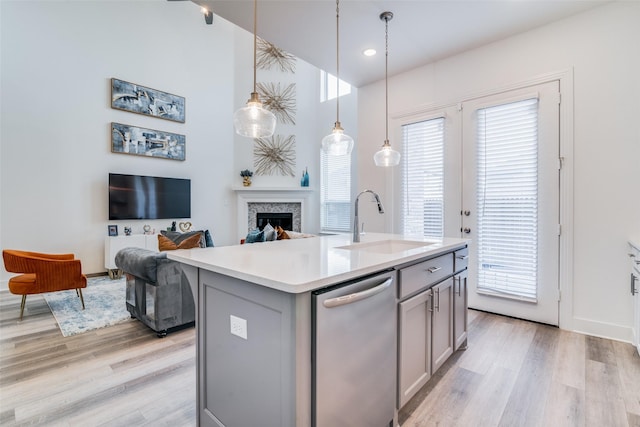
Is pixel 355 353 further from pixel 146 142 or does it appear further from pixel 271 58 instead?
pixel 271 58

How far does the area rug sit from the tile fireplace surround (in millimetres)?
2674

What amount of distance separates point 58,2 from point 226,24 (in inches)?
113

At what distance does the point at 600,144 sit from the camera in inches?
106

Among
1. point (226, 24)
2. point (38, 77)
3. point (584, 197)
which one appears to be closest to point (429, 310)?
point (584, 197)

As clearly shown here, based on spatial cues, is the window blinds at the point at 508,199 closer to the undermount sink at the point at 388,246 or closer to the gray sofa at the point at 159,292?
the undermount sink at the point at 388,246

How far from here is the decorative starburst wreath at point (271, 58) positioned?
22.2 ft

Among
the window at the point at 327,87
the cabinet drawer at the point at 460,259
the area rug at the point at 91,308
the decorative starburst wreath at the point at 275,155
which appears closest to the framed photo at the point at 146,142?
the decorative starburst wreath at the point at 275,155

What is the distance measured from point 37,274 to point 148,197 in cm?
243

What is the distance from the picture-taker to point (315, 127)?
7.14 metres

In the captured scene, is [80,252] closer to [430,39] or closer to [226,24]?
[226,24]

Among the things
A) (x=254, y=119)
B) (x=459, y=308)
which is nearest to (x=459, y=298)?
(x=459, y=308)

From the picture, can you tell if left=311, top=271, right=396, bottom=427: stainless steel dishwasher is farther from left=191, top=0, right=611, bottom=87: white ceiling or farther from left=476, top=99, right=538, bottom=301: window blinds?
left=191, top=0, right=611, bottom=87: white ceiling

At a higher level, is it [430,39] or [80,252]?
[430,39]

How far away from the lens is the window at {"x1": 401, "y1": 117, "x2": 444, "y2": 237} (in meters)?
3.67
